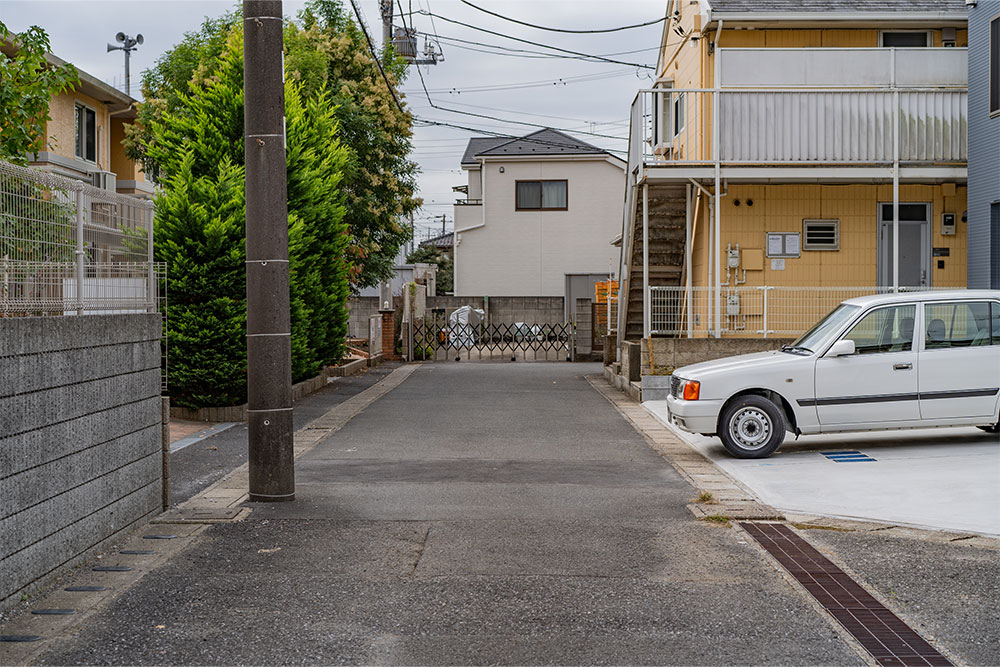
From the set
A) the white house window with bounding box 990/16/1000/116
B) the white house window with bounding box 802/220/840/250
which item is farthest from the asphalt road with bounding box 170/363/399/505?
the white house window with bounding box 990/16/1000/116

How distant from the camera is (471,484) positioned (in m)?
9.23

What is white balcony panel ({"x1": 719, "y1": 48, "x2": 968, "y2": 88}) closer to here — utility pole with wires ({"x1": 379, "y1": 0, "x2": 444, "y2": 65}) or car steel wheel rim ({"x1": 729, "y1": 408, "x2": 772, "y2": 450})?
car steel wheel rim ({"x1": 729, "y1": 408, "x2": 772, "y2": 450})

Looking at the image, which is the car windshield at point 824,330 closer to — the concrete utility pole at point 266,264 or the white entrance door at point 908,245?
the concrete utility pole at point 266,264

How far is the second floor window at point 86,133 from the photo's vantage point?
98.2 feet

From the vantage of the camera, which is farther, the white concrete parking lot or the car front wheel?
the car front wheel

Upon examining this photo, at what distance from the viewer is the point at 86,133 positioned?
99.4 ft

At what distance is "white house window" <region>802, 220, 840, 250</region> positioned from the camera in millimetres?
18359

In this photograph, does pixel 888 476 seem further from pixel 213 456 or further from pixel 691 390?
pixel 213 456

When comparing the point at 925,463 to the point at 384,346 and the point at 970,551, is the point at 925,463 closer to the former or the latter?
the point at 970,551

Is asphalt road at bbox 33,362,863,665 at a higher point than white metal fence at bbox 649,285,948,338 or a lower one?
lower

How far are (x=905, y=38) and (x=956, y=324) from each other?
10.3m

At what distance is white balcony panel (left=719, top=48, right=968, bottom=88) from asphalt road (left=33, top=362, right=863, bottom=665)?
10.5 meters

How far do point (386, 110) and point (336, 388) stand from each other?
11.0 meters

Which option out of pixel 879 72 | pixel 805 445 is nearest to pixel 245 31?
pixel 805 445
